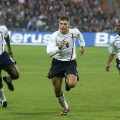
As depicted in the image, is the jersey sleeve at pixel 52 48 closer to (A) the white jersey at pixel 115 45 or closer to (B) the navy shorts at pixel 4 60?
(B) the navy shorts at pixel 4 60

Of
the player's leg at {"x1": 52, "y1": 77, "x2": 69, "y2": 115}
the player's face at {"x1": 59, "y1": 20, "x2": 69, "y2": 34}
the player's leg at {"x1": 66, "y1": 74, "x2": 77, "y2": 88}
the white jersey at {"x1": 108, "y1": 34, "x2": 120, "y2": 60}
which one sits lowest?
the player's leg at {"x1": 52, "y1": 77, "x2": 69, "y2": 115}

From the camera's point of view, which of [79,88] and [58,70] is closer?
[58,70]

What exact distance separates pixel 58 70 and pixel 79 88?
18.3ft

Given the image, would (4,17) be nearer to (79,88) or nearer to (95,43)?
(95,43)

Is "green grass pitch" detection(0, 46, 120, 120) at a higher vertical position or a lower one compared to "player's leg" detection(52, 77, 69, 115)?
lower

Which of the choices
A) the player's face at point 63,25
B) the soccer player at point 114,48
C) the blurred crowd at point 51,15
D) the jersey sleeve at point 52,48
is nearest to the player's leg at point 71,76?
the jersey sleeve at point 52,48

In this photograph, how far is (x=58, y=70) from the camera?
38.2ft

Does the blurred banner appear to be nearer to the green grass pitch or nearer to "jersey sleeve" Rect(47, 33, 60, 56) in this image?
the green grass pitch

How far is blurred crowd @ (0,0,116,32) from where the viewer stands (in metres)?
42.2

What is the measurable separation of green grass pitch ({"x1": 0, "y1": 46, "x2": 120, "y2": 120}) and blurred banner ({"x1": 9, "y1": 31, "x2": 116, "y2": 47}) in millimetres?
13633

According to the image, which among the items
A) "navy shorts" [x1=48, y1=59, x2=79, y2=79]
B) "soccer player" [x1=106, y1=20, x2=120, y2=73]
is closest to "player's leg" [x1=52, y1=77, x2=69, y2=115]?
"navy shorts" [x1=48, y1=59, x2=79, y2=79]

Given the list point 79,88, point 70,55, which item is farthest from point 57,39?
point 79,88

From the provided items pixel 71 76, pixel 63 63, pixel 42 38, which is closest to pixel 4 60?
pixel 63 63

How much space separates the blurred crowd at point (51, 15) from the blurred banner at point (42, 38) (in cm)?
182
